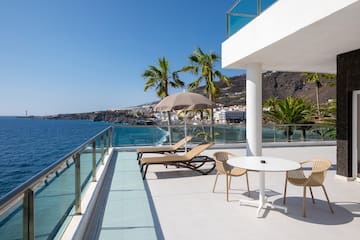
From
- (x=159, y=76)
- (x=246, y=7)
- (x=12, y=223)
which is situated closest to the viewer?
(x=12, y=223)

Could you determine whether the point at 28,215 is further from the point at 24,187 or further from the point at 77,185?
the point at 77,185

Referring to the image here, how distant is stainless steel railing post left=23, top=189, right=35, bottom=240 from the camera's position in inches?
67.4

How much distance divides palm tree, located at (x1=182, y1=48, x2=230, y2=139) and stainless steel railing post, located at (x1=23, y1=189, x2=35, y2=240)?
15.5 m

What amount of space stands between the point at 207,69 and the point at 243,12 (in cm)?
1099

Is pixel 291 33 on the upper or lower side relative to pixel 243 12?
lower

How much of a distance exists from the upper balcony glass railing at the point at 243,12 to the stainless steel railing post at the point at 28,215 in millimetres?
5114

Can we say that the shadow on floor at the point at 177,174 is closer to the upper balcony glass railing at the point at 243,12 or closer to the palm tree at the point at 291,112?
the upper balcony glass railing at the point at 243,12

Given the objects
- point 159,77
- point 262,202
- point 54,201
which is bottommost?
point 262,202

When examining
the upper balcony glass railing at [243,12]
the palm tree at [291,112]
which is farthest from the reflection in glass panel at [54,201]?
the palm tree at [291,112]

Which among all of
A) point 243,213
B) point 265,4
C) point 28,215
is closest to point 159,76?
point 265,4

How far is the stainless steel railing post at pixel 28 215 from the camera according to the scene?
5.62 feet

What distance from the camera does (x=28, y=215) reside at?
5.84 ft

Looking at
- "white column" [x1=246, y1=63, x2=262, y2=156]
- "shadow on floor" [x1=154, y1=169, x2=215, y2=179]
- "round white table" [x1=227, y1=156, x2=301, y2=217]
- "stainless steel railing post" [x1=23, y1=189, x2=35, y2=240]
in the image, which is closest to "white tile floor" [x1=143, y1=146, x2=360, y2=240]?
"round white table" [x1=227, y1=156, x2=301, y2=217]

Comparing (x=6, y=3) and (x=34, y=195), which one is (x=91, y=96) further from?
(x=34, y=195)
